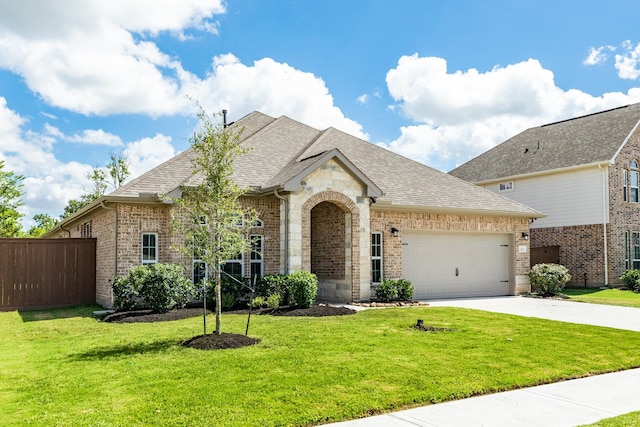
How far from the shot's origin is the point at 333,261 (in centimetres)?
1680

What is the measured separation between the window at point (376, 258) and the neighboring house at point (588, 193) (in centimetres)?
1227

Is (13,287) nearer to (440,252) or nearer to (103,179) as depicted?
(440,252)

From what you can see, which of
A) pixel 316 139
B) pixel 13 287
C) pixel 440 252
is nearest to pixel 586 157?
pixel 440 252

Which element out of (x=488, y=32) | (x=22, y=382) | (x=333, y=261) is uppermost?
(x=488, y=32)

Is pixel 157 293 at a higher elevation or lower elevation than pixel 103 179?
lower

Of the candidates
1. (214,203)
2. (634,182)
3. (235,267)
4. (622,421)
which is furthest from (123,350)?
(634,182)

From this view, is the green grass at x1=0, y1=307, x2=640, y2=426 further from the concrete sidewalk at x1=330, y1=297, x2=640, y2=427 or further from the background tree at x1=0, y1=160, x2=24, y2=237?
the background tree at x1=0, y1=160, x2=24, y2=237

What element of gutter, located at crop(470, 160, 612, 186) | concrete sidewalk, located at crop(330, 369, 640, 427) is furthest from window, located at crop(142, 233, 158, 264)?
gutter, located at crop(470, 160, 612, 186)

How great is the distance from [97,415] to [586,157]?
2410 centimetres

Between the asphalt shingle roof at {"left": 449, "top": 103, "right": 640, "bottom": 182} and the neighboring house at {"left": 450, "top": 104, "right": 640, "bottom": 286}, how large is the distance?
0.05 meters

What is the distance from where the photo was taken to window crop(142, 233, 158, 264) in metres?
14.7

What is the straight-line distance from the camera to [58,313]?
14.9 m

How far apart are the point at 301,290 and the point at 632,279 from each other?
16.2 m

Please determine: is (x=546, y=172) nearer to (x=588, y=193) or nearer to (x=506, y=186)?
(x=588, y=193)
